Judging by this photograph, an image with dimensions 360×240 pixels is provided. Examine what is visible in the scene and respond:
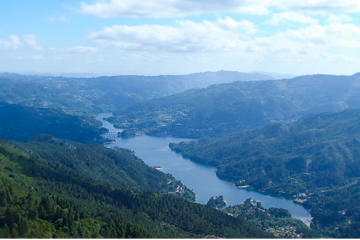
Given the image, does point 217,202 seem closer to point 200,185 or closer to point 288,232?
point 200,185

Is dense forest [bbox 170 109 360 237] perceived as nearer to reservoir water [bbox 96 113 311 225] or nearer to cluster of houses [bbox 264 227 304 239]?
reservoir water [bbox 96 113 311 225]

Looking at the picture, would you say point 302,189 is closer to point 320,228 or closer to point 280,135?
point 320,228

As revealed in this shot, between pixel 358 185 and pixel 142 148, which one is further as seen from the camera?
pixel 142 148

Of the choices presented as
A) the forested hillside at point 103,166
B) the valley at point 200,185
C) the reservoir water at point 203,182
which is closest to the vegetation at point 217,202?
the valley at point 200,185

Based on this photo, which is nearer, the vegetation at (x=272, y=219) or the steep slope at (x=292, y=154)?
the vegetation at (x=272, y=219)

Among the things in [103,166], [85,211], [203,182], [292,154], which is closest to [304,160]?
[292,154]

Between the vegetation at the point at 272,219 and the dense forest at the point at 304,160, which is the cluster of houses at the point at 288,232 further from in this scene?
the dense forest at the point at 304,160

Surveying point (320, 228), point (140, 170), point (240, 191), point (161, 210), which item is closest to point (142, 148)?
point (140, 170)
